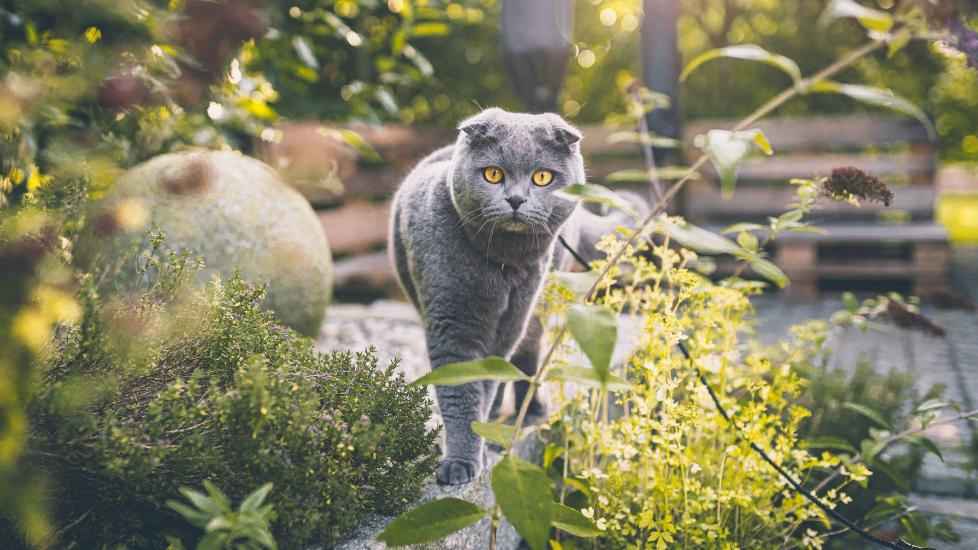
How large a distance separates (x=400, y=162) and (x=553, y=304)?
2.70m

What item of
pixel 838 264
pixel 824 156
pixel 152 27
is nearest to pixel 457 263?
pixel 152 27

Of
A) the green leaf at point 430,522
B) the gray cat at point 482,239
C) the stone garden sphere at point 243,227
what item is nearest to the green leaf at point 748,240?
the gray cat at point 482,239

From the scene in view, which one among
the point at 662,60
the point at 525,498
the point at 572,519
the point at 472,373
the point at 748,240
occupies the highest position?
the point at 662,60

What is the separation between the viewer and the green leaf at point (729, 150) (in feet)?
2.98

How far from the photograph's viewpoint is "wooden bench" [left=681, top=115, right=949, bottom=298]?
4.93m

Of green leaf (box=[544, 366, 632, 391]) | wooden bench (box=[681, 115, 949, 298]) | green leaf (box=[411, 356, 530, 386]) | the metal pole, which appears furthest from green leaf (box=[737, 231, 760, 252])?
wooden bench (box=[681, 115, 949, 298])

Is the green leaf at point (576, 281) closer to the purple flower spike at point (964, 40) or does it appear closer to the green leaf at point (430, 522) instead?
the green leaf at point (430, 522)

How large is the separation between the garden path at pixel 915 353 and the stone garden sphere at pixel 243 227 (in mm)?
296

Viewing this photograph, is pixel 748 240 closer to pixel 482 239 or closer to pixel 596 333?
pixel 482 239

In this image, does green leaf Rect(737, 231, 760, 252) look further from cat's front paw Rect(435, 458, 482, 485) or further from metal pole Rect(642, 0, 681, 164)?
metal pole Rect(642, 0, 681, 164)

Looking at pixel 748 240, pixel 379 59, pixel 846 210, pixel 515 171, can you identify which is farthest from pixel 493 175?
pixel 846 210

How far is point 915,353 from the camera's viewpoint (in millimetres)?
3602

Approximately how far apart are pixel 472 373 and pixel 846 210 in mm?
5034

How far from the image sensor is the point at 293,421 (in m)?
1.28
